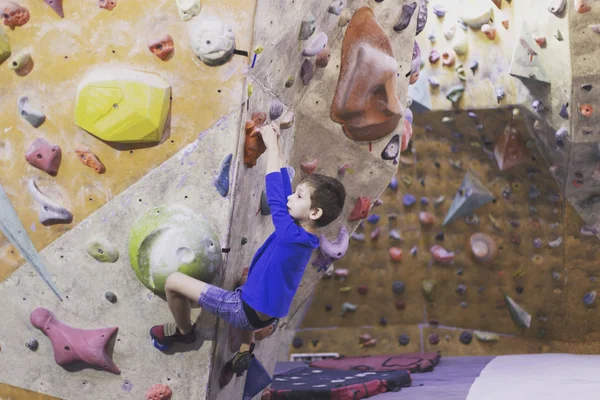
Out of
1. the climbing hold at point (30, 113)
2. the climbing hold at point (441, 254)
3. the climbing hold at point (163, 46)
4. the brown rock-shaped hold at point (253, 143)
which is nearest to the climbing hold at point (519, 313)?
the climbing hold at point (441, 254)

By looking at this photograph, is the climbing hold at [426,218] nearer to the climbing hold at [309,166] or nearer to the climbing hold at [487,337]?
the climbing hold at [487,337]

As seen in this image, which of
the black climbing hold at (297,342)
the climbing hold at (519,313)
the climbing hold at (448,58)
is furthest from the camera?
the black climbing hold at (297,342)

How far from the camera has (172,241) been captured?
2611mm

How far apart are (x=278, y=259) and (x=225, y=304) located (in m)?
Answer: 0.24

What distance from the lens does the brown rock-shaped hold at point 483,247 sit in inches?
221

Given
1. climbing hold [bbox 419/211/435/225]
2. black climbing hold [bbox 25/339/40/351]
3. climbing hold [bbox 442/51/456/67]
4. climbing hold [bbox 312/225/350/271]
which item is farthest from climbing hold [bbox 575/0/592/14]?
black climbing hold [bbox 25/339/40/351]

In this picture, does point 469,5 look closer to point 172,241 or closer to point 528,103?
point 528,103

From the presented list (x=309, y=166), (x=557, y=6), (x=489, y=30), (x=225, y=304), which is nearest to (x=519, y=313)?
(x=489, y=30)

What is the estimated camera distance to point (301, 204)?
2605 mm

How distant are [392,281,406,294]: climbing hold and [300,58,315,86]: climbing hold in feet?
9.07

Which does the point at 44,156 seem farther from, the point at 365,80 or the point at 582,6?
the point at 582,6

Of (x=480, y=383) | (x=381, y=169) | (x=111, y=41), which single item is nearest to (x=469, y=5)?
(x=381, y=169)

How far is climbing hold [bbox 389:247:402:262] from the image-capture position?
5711mm

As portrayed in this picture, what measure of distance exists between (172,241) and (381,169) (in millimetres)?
1515
